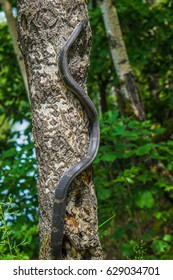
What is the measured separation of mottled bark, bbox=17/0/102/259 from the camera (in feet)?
6.89

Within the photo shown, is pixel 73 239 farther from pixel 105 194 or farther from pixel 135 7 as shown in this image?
pixel 135 7

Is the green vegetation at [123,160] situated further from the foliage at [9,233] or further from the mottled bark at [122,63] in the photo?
the mottled bark at [122,63]

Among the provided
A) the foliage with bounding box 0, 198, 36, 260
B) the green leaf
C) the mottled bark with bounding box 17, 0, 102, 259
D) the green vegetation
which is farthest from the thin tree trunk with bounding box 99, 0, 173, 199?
the mottled bark with bounding box 17, 0, 102, 259

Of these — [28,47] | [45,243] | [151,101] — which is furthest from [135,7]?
[45,243]

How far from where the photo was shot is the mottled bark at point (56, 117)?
82.7 inches

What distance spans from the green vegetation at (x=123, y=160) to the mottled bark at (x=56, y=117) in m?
0.18

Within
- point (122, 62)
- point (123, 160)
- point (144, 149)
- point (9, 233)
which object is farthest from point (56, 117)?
point (123, 160)

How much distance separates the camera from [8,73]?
20.0 feet

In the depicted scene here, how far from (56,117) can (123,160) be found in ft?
10.4

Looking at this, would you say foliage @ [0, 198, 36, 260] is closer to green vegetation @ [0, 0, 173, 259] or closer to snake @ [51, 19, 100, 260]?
green vegetation @ [0, 0, 173, 259]

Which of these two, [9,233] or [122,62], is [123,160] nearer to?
[122,62]

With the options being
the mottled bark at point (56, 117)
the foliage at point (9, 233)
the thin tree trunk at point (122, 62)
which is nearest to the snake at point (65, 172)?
the mottled bark at point (56, 117)

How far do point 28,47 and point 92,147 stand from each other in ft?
1.96

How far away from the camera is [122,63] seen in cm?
452
